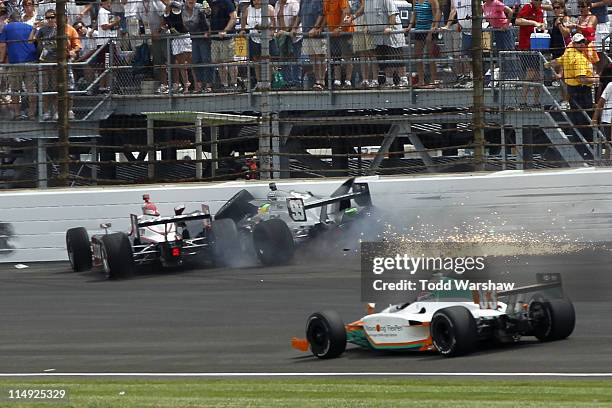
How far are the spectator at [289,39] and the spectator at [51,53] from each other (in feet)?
7.93

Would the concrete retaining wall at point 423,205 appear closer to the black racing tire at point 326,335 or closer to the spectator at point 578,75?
the spectator at point 578,75

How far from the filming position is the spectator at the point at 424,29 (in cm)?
1561

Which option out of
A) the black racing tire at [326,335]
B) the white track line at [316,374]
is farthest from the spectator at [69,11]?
the black racing tire at [326,335]

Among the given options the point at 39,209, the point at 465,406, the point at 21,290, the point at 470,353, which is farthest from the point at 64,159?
the point at 465,406

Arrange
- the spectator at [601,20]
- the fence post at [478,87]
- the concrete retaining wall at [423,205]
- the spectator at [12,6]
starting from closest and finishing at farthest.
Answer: the concrete retaining wall at [423,205] < the fence post at [478,87] < the spectator at [601,20] < the spectator at [12,6]

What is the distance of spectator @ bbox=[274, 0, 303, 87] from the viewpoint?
1566 centimetres

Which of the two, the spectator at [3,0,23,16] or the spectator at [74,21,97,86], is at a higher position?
the spectator at [3,0,23,16]

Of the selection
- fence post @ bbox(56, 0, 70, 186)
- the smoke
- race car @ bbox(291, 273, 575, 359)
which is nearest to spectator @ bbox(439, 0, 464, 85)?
fence post @ bbox(56, 0, 70, 186)

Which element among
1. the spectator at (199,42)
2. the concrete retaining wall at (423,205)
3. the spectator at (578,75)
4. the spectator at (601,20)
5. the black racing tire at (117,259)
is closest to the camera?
the concrete retaining wall at (423,205)

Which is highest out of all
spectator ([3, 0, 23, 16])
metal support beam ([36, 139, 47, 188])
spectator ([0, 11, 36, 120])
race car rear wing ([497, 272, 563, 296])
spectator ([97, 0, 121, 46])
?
spectator ([3, 0, 23, 16])

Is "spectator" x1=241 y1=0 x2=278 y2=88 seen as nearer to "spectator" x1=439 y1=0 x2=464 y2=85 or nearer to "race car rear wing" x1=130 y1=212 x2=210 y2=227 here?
"spectator" x1=439 y1=0 x2=464 y2=85

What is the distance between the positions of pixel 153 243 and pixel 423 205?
285cm

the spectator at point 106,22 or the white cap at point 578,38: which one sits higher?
the spectator at point 106,22

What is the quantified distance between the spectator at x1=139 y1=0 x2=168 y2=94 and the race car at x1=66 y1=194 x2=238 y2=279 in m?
3.09
